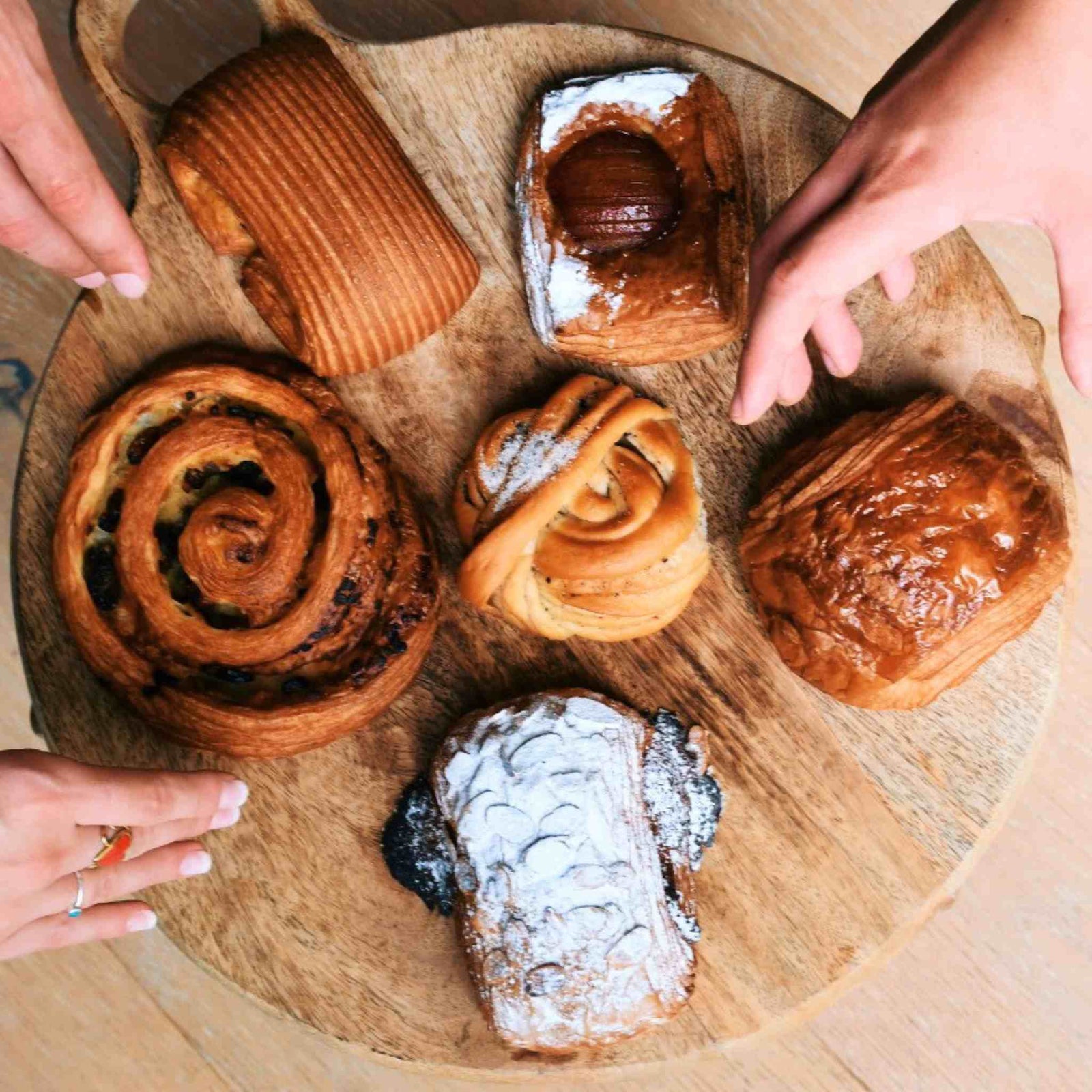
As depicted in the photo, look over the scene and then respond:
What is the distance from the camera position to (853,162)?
4.54 ft

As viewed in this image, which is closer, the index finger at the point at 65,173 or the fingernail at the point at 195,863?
the index finger at the point at 65,173

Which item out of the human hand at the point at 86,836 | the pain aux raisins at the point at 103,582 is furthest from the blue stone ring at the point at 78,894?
the pain aux raisins at the point at 103,582

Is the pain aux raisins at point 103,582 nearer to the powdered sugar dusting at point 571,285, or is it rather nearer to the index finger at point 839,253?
the powdered sugar dusting at point 571,285

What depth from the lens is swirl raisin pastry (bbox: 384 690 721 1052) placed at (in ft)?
5.47

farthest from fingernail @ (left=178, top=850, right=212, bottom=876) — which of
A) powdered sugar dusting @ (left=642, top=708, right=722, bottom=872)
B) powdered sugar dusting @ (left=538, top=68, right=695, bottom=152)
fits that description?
powdered sugar dusting @ (left=538, top=68, right=695, bottom=152)

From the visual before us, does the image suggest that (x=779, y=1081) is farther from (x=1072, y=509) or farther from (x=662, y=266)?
(x=662, y=266)

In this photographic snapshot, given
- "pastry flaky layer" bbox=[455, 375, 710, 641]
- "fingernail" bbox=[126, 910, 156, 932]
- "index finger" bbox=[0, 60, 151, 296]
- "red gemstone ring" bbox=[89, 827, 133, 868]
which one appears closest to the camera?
"index finger" bbox=[0, 60, 151, 296]

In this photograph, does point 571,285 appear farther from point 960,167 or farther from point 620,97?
point 960,167

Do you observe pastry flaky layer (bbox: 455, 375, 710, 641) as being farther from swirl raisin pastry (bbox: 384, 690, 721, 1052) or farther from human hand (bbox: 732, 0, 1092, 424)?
human hand (bbox: 732, 0, 1092, 424)

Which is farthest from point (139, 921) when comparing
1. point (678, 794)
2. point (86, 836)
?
point (678, 794)

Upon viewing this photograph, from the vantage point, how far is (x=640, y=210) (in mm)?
1759

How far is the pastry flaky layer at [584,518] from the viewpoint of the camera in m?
1.72

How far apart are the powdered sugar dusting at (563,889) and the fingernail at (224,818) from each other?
0.34m

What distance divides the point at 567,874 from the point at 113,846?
684 mm
